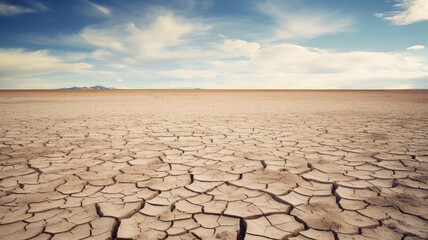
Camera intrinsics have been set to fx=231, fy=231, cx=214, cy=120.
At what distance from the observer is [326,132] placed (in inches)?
152

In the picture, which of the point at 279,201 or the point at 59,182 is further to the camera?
the point at 59,182

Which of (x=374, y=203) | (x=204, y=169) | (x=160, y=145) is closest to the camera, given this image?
(x=374, y=203)

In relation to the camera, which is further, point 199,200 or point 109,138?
point 109,138

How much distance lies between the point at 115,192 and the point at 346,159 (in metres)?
2.21

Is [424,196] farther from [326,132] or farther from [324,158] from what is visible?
[326,132]

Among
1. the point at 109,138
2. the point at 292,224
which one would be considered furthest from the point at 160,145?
the point at 292,224

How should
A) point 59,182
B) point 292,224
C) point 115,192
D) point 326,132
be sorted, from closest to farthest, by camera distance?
1. point 292,224
2. point 115,192
3. point 59,182
4. point 326,132

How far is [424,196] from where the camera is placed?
1.55m

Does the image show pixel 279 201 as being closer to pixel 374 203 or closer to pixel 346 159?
pixel 374 203

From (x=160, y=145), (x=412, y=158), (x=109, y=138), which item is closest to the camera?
(x=412, y=158)

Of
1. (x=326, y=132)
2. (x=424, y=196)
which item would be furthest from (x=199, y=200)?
(x=326, y=132)

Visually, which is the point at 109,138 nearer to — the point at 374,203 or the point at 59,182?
the point at 59,182

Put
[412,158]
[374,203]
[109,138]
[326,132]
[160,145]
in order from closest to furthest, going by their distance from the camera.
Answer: [374,203] < [412,158] < [160,145] < [109,138] < [326,132]

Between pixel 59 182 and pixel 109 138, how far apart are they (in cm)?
166
